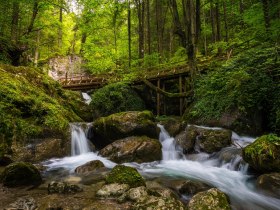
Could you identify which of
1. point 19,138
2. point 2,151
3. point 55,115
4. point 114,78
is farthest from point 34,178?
point 114,78

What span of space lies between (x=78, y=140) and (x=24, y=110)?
7.94ft

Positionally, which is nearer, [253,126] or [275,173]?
[275,173]

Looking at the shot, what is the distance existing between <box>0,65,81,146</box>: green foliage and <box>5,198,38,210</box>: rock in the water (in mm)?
4101

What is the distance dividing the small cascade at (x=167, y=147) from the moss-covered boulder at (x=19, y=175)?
5258 millimetres

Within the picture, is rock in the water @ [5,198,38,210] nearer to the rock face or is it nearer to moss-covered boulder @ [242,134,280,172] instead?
moss-covered boulder @ [242,134,280,172]

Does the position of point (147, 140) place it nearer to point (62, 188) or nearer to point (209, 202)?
point (62, 188)

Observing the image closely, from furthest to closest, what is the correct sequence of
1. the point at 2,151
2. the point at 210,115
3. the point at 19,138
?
1. the point at 210,115
2. the point at 19,138
3. the point at 2,151

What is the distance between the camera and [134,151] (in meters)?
9.48

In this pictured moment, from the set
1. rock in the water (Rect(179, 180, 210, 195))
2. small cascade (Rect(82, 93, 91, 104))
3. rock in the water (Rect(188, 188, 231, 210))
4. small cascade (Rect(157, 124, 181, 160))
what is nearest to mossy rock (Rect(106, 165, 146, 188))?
rock in the water (Rect(179, 180, 210, 195))

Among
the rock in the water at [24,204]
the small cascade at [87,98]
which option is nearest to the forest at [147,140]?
the rock in the water at [24,204]

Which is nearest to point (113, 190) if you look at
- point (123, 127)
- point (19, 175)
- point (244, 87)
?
point (19, 175)

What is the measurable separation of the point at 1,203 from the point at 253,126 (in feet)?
32.4

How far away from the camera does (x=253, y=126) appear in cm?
1130

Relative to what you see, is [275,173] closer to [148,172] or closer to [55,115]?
[148,172]
